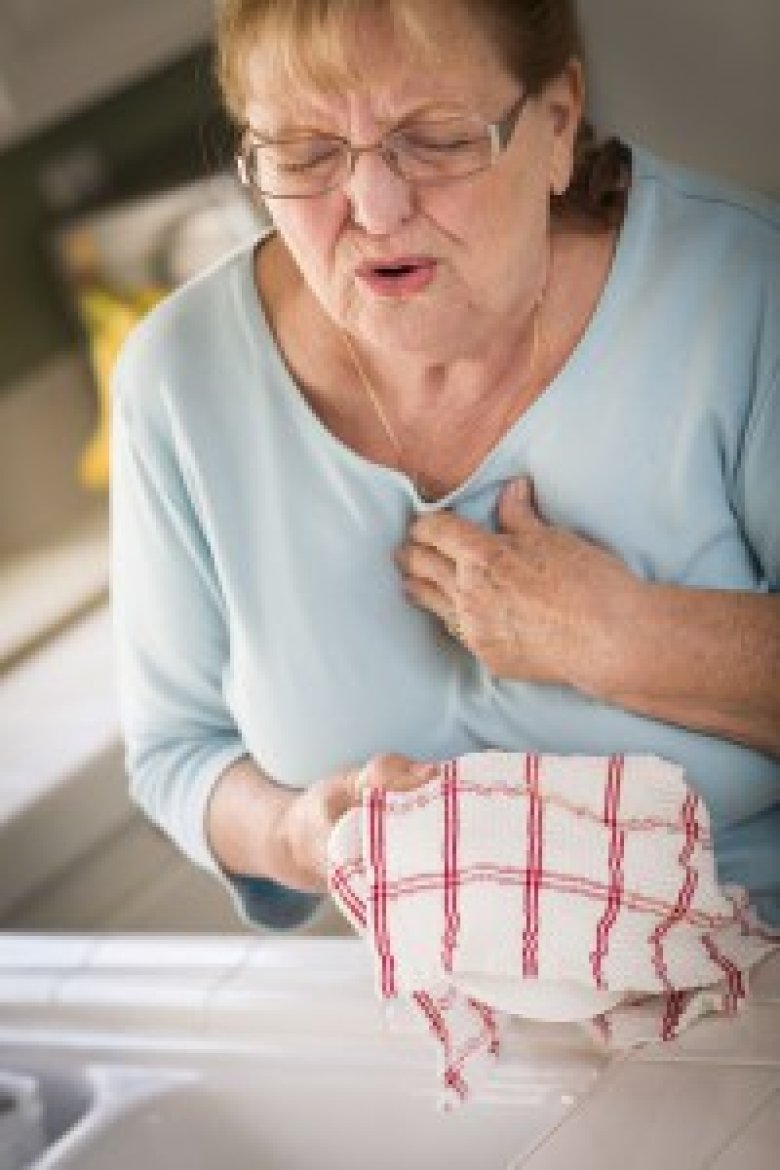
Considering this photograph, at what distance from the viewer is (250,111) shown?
83cm

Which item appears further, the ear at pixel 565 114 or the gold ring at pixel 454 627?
the gold ring at pixel 454 627

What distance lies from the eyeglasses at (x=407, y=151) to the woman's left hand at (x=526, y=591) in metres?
0.16

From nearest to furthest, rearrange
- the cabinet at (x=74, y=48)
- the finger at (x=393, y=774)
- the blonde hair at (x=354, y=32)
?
the blonde hair at (x=354, y=32)
the finger at (x=393, y=774)
the cabinet at (x=74, y=48)

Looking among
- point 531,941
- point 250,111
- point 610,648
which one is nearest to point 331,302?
point 250,111

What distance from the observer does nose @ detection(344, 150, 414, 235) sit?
0.81 meters

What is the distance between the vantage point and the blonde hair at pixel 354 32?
0.78 meters

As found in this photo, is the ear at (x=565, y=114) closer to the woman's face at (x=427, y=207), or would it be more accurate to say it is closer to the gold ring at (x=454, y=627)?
the woman's face at (x=427, y=207)

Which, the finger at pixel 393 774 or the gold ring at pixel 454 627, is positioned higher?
the gold ring at pixel 454 627

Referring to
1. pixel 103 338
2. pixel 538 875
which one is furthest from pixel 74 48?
pixel 538 875

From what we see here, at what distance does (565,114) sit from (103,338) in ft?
1.35

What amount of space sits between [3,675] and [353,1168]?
0.41 m

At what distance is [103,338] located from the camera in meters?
1.15

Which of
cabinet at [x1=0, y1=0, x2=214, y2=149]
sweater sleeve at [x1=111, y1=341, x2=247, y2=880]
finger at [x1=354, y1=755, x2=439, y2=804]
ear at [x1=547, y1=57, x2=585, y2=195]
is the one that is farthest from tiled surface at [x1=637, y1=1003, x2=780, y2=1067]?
cabinet at [x1=0, y1=0, x2=214, y2=149]

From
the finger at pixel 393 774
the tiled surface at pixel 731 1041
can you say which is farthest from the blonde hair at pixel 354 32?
the tiled surface at pixel 731 1041
